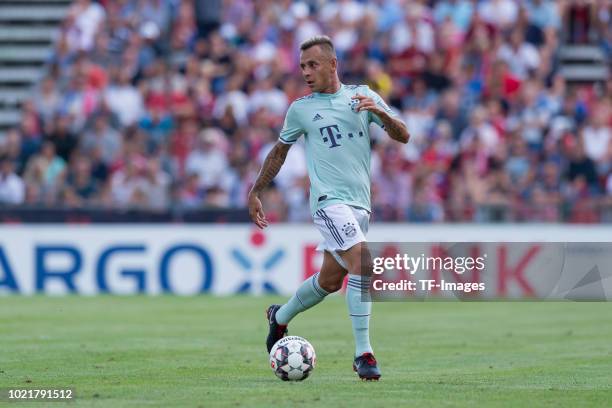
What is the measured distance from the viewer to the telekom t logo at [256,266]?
22375 mm

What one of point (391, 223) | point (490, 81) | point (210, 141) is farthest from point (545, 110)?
point (210, 141)

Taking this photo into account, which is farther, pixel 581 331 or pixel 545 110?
pixel 545 110

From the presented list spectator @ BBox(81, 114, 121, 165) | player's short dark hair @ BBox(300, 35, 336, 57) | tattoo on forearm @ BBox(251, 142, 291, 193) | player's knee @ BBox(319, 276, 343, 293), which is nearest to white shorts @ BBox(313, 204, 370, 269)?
player's knee @ BBox(319, 276, 343, 293)

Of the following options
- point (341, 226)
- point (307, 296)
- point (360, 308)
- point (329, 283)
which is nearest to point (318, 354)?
point (307, 296)

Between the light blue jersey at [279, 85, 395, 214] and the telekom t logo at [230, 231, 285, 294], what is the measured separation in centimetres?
1193

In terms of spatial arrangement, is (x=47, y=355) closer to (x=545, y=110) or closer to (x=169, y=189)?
(x=169, y=189)

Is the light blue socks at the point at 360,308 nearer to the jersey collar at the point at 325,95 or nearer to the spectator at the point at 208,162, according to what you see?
the jersey collar at the point at 325,95

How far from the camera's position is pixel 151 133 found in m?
23.8

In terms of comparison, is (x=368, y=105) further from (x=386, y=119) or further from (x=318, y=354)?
(x=318, y=354)

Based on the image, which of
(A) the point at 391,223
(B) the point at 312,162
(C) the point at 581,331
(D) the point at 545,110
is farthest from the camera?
(D) the point at 545,110

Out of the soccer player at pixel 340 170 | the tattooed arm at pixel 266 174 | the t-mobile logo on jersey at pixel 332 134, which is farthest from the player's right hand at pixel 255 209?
the t-mobile logo on jersey at pixel 332 134

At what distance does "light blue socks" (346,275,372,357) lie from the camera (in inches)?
401

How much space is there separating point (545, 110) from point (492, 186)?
7.21ft

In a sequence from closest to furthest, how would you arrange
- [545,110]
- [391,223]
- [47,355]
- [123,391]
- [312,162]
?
[123,391] < [312,162] < [47,355] < [391,223] < [545,110]
